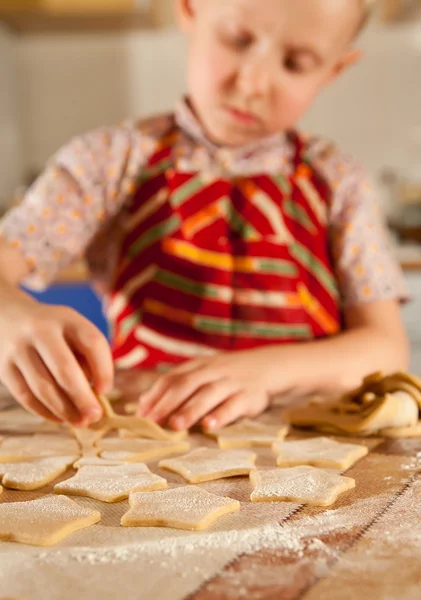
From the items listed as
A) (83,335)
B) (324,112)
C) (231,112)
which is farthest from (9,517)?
(324,112)

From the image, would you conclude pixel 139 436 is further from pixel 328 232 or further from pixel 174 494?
pixel 328 232

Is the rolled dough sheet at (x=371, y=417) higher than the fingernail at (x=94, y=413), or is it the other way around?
the fingernail at (x=94, y=413)

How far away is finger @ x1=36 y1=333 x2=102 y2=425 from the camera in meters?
0.61

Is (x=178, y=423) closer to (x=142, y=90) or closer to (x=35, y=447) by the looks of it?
(x=35, y=447)

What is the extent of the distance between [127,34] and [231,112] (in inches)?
68.9

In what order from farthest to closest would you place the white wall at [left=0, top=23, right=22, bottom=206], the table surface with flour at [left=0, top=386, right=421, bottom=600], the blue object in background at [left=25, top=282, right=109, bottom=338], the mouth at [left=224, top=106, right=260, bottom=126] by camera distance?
1. the white wall at [left=0, top=23, right=22, bottom=206]
2. the blue object in background at [left=25, top=282, right=109, bottom=338]
3. the mouth at [left=224, top=106, right=260, bottom=126]
4. the table surface with flour at [left=0, top=386, right=421, bottom=600]

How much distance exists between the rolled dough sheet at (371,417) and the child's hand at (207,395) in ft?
0.19

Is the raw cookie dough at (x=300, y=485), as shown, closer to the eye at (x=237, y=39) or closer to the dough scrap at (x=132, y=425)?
the dough scrap at (x=132, y=425)

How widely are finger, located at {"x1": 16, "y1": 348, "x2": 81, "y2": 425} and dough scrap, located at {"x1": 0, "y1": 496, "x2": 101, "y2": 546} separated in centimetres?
13

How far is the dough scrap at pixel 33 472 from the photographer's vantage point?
1.77ft

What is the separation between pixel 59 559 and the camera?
1.36 ft

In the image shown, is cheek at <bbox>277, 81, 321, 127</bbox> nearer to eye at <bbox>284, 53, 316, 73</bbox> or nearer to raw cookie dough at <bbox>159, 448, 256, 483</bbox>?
eye at <bbox>284, 53, 316, 73</bbox>

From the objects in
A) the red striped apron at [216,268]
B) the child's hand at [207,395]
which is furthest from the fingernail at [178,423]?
the red striped apron at [216,268]

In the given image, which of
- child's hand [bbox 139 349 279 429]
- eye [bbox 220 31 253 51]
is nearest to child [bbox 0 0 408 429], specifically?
eye [bbox 220 31 253 51]
